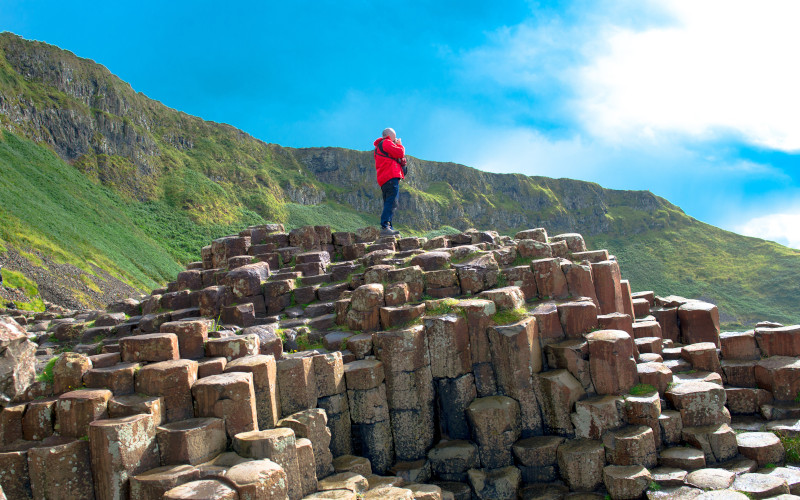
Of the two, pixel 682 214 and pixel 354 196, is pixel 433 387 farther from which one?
pixel 682 214

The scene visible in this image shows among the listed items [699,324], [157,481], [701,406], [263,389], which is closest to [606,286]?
[699,324]

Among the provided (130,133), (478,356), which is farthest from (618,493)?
(130,133)

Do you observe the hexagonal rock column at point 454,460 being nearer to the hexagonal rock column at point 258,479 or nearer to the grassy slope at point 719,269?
the hexagonal rock column at point 258,479

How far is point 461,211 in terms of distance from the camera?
103 m

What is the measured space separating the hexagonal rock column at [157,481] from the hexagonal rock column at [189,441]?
0.34 m

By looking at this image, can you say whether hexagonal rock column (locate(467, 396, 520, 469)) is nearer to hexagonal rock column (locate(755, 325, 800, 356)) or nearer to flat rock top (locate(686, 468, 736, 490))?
flat rock top (locate(686, 468, 736, 490))

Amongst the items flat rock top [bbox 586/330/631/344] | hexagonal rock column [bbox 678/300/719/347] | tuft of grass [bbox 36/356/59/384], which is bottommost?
hexagonal rock column [bbox 678/300/719/347]

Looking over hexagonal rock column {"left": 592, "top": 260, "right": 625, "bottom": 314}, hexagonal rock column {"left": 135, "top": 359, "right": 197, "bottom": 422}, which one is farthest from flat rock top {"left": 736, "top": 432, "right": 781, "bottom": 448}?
hexagonal rock column {"left": 135, "top": 359, "right": 197, "bottom": 422}

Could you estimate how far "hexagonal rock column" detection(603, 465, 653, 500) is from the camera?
28.0ft

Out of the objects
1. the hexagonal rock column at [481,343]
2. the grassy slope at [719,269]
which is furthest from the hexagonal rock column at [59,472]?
the grassy slope at [719,269]

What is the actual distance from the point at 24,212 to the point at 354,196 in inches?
2752

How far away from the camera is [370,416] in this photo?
9.89m

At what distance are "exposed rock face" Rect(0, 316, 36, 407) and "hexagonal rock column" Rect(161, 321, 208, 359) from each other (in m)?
2.09

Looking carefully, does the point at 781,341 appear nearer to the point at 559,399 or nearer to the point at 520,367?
the point at 559,399
